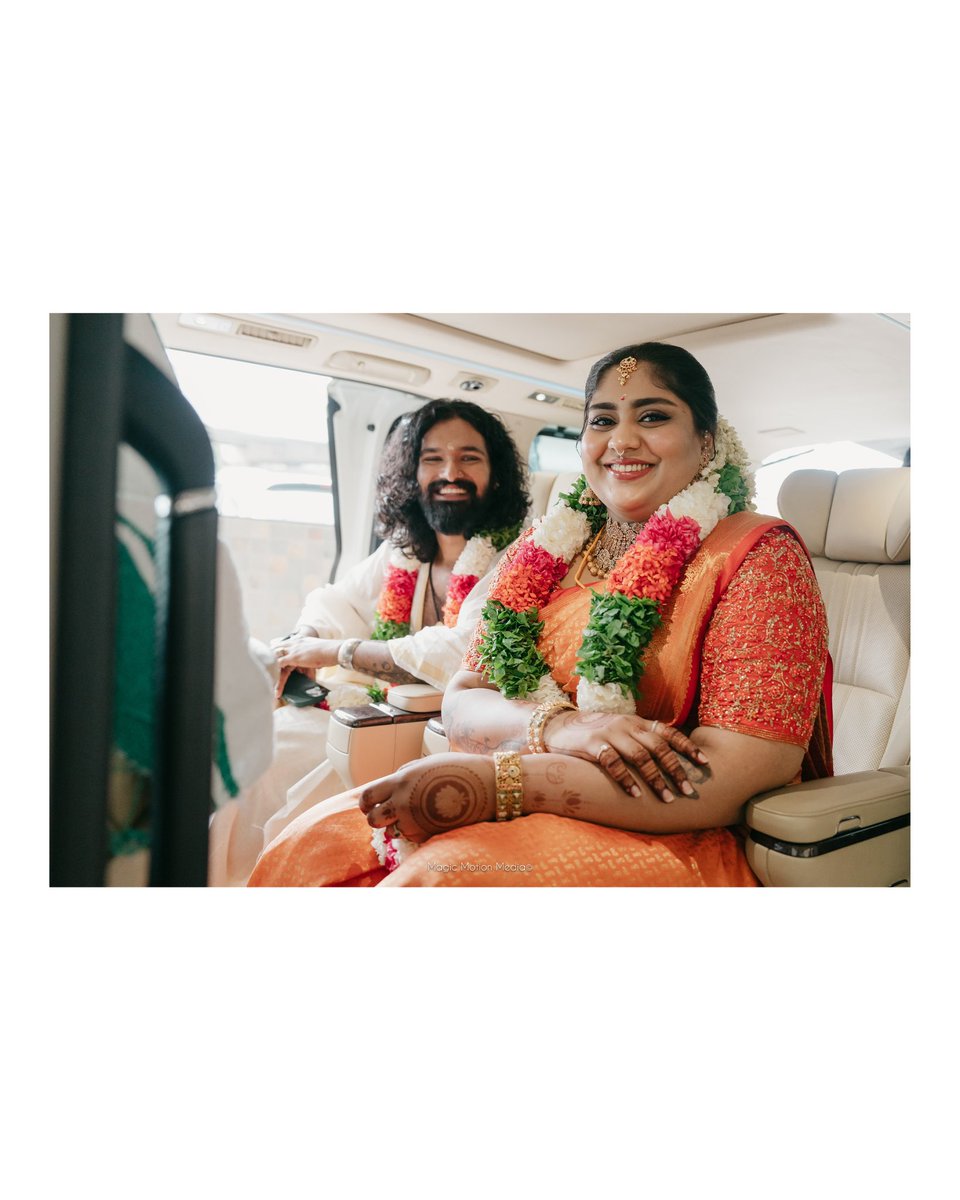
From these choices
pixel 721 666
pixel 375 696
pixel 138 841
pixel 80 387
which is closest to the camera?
pixel 80 387

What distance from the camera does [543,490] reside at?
1913 millimetres

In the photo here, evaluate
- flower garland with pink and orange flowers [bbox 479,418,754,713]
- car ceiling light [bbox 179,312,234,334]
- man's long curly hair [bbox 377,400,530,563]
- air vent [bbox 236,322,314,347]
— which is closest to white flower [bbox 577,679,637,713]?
flower garland with pink and orange flowers [bbox 479,418,754,713]

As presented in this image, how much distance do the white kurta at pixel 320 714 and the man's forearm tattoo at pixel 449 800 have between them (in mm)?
239

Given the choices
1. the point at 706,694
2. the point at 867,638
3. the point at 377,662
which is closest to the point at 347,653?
the point at 377,662

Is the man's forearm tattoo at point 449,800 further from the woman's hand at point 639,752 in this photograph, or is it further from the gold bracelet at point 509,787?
the woman's hand at point 639,752

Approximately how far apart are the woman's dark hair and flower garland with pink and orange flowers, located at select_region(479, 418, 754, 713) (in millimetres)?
47

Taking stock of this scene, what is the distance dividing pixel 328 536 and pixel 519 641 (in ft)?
1.68

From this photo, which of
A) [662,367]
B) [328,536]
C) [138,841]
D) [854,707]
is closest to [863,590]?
[854,707]

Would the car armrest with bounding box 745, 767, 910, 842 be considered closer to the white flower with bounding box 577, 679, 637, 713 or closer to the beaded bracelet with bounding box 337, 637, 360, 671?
the white flower with bounding box 577, 679, 637, 713

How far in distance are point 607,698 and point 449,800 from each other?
40cm

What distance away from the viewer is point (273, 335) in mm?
1859

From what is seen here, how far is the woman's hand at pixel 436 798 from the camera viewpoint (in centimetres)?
174

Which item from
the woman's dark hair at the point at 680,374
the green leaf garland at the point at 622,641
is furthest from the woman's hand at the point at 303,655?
the woman's dark hair at the point at 680,374

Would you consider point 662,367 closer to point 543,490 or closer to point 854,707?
point 543,490
